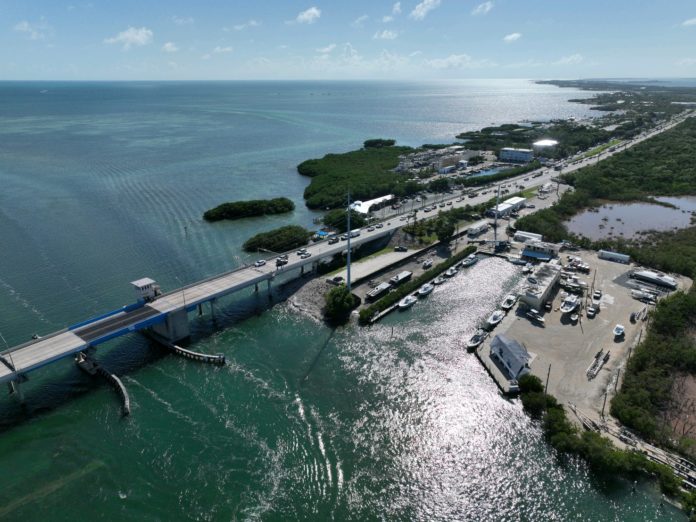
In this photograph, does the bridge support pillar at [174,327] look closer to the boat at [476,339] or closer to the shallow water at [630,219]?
the boat at [476,339]

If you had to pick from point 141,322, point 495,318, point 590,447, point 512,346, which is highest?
point 141,322

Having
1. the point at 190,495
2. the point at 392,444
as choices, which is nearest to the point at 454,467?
the point at 392,444

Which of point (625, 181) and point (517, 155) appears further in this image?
point (517, 155)

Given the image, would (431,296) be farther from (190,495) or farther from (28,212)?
(28,212)

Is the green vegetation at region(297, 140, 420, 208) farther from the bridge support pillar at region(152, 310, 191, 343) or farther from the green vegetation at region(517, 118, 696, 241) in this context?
the bridge support pillar at region(152, 310, 191, 343)

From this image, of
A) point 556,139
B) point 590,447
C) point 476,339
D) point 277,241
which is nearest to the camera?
point 590,447

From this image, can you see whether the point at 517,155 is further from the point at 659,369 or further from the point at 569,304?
the point at 659,369

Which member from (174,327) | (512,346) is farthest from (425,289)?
(174,327)
